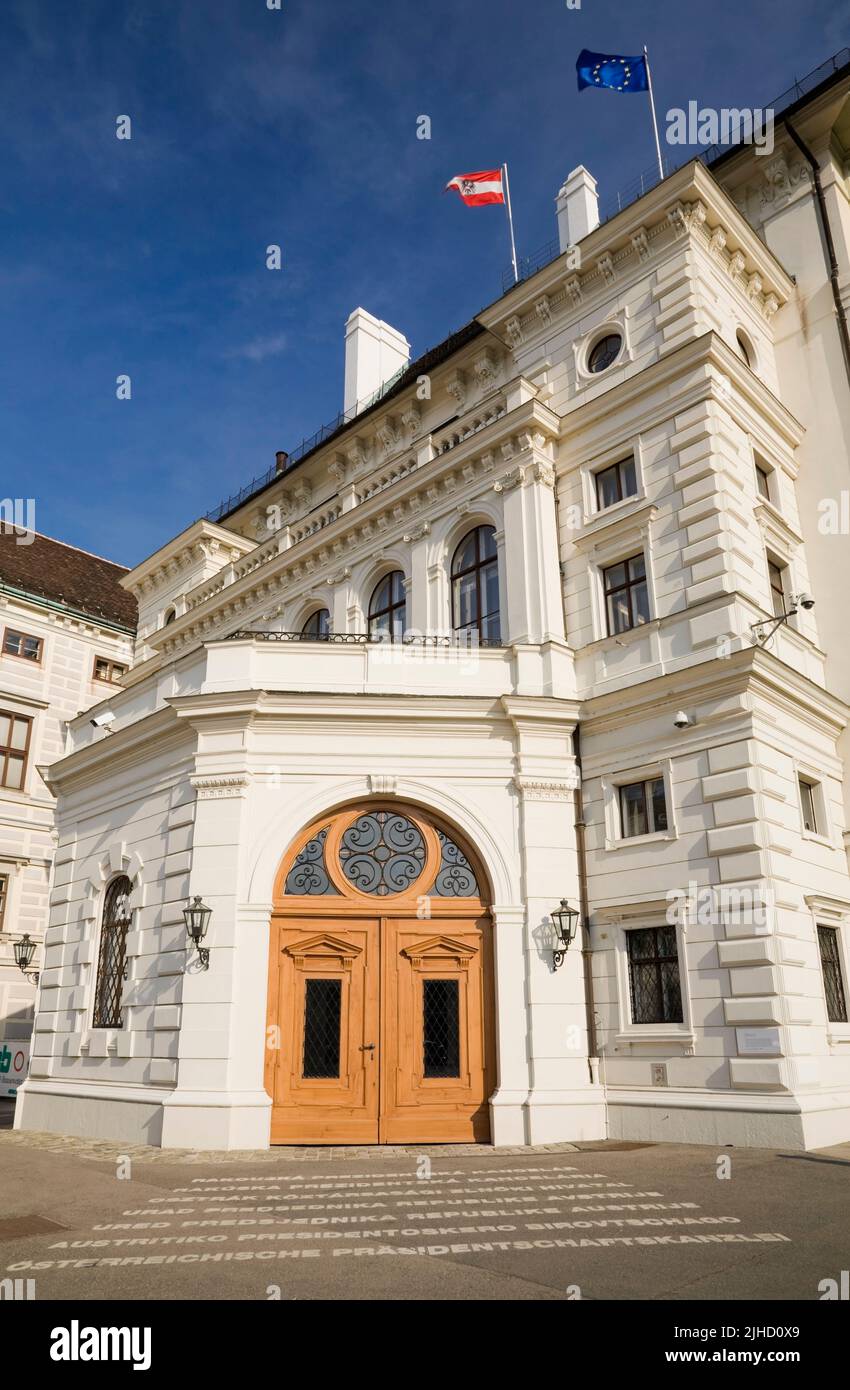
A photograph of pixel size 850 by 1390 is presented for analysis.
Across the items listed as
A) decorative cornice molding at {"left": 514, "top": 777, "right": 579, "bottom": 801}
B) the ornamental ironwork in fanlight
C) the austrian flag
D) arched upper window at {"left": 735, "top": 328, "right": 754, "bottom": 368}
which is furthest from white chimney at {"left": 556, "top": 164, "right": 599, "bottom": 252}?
the ornamental ironwork in fanlight

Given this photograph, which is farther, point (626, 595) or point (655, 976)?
point (626, 595)

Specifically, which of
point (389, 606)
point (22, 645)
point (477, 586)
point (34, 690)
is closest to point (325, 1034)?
point (477, 586)

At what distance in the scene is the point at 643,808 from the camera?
16062mm

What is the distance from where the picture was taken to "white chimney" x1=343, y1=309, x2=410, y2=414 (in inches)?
1169

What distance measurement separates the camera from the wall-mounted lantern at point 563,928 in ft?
48.6

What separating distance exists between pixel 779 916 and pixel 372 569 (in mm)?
12210

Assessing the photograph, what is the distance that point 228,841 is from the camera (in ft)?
49.9

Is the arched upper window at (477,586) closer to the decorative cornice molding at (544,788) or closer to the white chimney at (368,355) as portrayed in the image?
the decorative cornice molding at (544,788)

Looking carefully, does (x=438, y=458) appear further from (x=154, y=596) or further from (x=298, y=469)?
(x=154, y=596)

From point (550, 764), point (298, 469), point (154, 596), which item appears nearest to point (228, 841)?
point (550, 764)

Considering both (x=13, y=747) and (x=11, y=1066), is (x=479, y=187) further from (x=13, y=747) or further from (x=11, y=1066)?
(x=11, y=1066)

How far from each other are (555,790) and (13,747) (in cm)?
2260

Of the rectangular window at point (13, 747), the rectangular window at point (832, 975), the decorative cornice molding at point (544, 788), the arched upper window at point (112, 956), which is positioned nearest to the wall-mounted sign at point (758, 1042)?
the rectangular window at point (832, 975)

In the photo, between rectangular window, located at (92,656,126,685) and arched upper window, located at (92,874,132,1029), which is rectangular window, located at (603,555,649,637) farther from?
rectangular window, located at (92,656,126,685)
